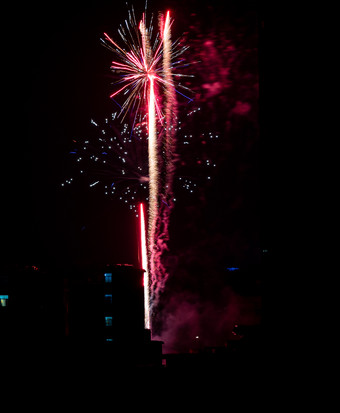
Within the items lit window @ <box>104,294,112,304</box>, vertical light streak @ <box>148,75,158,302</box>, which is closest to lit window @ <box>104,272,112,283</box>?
lit window @ <box>104,294,112,304</box>

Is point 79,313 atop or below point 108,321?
atop

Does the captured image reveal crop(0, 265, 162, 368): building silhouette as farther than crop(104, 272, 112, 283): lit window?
No

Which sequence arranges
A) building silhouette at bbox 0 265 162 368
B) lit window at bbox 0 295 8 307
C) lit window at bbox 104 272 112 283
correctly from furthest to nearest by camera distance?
lit window at bbox 104 272 112 283 < lit window at bbox 0 295 8 307 < building silhouette at bbox 0 265 162 368

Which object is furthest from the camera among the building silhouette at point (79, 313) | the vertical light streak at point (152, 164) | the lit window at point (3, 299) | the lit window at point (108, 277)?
the vertical light streak at point (152, 164)

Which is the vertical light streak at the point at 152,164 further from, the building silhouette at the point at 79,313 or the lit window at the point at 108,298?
the lit window at the point at 108,298

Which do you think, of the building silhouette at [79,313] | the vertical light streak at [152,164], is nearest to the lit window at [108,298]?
the building silhouette at [79,313]

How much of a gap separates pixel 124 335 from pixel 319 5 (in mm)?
7122

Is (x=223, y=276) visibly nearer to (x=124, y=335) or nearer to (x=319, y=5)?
(x=124, y=335)

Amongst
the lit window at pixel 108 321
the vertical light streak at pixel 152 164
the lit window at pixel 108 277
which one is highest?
the vertical light streak at pixel 152 164

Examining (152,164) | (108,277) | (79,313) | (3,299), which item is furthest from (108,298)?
(152,164)

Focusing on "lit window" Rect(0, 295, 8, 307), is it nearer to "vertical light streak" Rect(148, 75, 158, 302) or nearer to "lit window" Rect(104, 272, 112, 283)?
"lit window" Rect(104, 272, 112, 283)

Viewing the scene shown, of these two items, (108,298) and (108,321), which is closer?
(108,321)

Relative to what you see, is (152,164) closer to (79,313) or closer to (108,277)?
(108,277)

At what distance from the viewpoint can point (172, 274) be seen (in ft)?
70.6
